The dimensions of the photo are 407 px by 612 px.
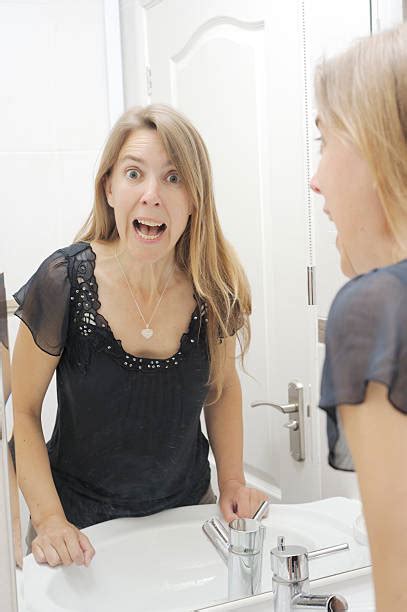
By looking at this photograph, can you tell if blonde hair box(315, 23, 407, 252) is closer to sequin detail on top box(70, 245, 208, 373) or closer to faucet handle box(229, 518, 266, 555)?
sequin detail on top box(70, 245, 208, 373)

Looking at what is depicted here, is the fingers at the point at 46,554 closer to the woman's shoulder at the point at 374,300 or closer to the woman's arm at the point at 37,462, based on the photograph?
the woman's arm at the point at 37,462

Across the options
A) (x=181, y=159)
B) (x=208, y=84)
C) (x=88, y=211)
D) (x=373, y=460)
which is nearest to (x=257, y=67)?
(x=208, y=84)

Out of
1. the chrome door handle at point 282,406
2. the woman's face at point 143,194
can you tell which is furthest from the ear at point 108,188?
the chrome door handle at point 282,406

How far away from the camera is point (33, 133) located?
3.02ft

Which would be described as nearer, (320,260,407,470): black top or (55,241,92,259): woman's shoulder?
(320,260,407,470): black top

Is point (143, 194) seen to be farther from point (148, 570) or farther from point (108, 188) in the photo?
point (148, 570)

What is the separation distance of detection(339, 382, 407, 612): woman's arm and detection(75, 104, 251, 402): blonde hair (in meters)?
0.44

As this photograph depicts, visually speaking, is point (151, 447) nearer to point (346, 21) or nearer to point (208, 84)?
point (208, 84)

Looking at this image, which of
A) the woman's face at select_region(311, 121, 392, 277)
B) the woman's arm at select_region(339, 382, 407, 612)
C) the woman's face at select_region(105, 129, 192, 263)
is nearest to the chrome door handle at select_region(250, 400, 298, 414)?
the woman's face at select_region(105, 129, 192, 263)

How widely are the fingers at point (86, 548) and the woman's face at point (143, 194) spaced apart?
37 cm

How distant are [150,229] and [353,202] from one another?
0.33 metres

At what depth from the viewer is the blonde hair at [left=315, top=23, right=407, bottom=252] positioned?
617 mm

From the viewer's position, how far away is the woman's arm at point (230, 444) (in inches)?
40.8

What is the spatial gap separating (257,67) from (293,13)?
0.09m
